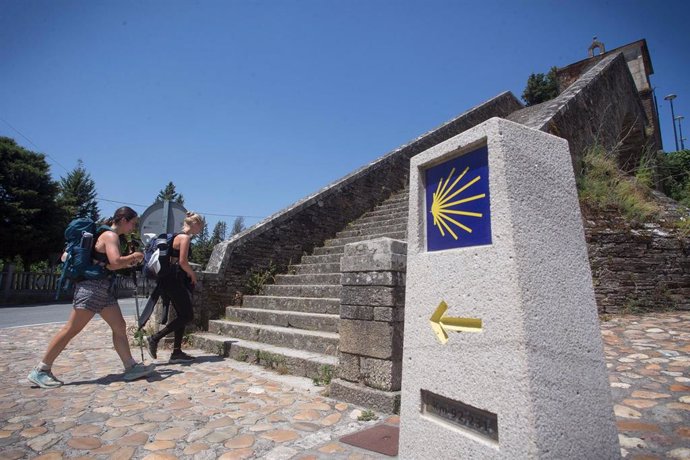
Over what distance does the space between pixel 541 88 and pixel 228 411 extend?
21.1m

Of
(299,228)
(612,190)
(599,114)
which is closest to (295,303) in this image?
(299,228)

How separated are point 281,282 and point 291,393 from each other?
11.5ft

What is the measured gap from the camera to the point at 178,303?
471 cm

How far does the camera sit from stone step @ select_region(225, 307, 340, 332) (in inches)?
186

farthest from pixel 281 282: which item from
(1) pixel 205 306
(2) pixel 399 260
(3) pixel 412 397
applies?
(3) pixel 412 397

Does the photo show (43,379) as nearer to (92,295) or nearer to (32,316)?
(92,295)

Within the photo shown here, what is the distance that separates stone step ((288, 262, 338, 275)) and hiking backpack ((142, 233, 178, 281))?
2644 millimetres

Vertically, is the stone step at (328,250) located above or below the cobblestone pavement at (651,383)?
above

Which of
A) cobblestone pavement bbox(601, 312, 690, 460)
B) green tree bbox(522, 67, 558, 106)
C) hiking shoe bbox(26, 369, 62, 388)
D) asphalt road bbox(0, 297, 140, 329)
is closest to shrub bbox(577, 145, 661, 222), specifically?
cobblestone pavement bbox(601, 312, 690, 460)

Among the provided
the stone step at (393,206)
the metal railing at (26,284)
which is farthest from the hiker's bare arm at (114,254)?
the metal railing at (26,284)

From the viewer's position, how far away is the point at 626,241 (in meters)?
5.39

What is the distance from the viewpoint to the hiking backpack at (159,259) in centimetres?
451

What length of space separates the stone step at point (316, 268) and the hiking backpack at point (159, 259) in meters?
2.64

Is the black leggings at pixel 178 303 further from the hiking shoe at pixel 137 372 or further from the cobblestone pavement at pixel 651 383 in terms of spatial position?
the cobblestone pavement at pixel 651 383
